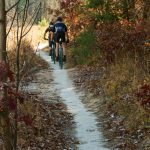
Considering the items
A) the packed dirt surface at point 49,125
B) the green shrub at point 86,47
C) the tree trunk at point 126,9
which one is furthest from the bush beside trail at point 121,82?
the tree trunk at point 126,9

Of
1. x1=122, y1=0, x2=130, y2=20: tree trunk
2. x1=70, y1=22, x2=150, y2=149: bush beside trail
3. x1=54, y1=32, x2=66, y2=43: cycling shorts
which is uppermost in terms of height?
x1=122, y1=0, x2=130, y2=20: tree trunk

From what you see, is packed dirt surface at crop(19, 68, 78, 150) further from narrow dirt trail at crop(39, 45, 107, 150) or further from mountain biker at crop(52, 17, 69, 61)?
mountain biker at crop(52, 17, 69, 61)

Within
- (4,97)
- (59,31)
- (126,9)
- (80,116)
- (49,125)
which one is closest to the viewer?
(4,97)

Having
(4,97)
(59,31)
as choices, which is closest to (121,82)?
(59,31)

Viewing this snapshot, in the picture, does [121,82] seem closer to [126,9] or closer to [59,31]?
[126,9]

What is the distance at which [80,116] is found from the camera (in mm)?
10078

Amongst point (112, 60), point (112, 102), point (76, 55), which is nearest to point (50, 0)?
point (76, 55)

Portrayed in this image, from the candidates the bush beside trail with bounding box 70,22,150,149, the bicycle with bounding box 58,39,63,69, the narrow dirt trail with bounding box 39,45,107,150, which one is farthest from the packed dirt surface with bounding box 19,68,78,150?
the bicycle with bounding box 58,39,63,69

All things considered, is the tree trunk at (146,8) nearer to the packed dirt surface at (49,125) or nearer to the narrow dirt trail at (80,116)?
the narrow dirt trail at (80,116)

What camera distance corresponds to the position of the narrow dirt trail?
807 cm

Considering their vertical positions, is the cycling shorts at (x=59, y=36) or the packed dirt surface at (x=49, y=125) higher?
the cycling shorts at (x=59, y=36)

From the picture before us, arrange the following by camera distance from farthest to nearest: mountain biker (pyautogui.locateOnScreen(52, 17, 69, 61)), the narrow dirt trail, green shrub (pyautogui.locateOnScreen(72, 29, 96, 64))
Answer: mountain biker (pyautogui.locateOnScreen(52, 17, 69, 61)) → green shrub (pyautogui.locateOnScreen(72, 29, 96, 64)) → the narrow dirt trail

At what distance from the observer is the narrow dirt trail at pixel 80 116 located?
807 cm

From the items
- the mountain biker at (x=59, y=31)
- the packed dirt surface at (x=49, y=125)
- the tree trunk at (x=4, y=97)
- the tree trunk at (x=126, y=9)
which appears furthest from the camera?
the mountain biker at (x=59, y=31)
